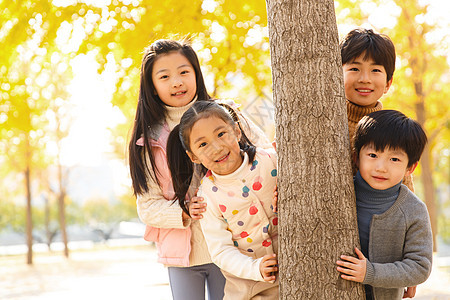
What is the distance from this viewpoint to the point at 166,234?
9.08 ft

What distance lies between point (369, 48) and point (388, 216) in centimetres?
101

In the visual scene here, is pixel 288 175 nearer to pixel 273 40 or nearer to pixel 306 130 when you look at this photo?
pixel 306 130

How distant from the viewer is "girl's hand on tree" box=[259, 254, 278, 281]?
7.39 feet

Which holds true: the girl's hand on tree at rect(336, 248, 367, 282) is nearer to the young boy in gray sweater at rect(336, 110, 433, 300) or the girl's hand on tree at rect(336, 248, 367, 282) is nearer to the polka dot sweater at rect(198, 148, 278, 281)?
the young boy in gray sweater at rect(336, 110, 433, 300)

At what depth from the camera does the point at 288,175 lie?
2201 millimetres

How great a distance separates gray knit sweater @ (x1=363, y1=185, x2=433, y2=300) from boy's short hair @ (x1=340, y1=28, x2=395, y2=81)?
86 centimetres

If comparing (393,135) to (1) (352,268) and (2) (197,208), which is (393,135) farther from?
(2) (197,208)

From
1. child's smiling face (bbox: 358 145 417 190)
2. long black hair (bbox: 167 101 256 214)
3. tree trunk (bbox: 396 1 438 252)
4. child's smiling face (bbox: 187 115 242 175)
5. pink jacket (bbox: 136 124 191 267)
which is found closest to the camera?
child's smiling face (bbox: 358 145 417 190)

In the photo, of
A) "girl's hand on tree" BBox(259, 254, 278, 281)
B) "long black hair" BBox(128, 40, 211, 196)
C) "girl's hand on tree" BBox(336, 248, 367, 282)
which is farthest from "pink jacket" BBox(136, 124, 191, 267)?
"girl's hand on tree" BBox(336, 248, 367, 282)

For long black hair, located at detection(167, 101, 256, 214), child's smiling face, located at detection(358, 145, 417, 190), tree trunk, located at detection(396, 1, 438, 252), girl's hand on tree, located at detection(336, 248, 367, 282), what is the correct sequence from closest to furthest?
girl's hand on tree, located at detection(336, 248, 367, 282) → child's smiling face, located at detection(358, 145, 417, 190) → long black hair, located at detection(167, 101, 256, 214) → tree trunk, located at detection(396, 1, 438, 252)

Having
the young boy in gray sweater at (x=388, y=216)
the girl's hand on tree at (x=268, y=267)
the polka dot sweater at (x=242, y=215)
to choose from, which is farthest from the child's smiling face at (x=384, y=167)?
the girl's hand on tree at (x=268, y=267)

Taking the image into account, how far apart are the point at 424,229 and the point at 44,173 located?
18.9 metres

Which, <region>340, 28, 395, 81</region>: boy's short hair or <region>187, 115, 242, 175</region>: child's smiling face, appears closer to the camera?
<region>187, 115, 242, 175</region>: child's smiling face

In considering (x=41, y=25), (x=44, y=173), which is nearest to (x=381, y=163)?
(x=41, y=25)
